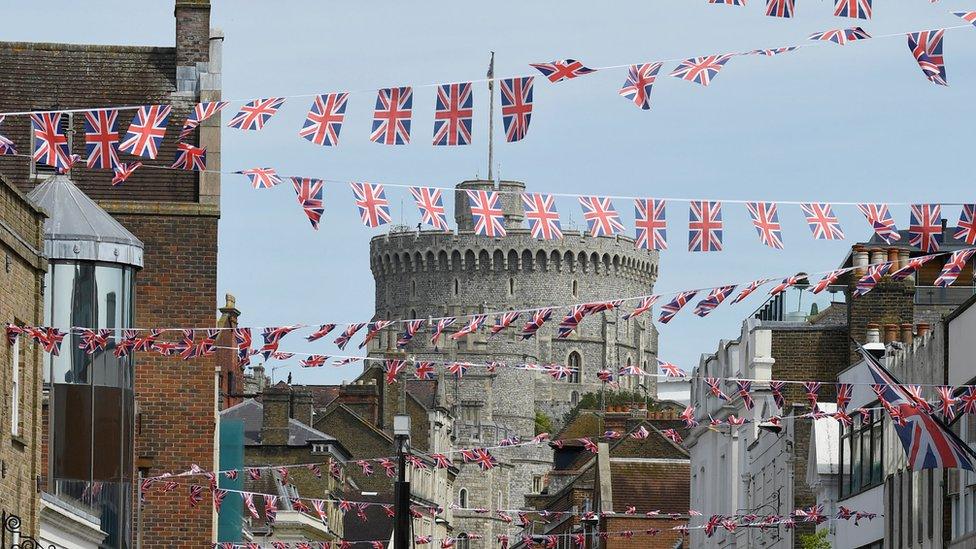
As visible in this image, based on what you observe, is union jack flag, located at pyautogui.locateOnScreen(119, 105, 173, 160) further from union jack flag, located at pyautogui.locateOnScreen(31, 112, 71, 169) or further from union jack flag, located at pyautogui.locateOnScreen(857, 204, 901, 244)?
union jack flag, located at pyautogui.locateOnScreen(857, 204, 901, 244)

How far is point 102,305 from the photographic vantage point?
24.1m

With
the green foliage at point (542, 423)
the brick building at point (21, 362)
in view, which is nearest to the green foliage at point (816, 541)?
the brick building at point (21, 362)

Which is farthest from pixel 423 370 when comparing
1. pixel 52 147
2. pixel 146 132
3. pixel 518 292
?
pixel 518 292

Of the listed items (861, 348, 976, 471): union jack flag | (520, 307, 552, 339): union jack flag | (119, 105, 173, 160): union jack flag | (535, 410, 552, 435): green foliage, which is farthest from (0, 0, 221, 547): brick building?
(535, 410, 552, 435): green foliage

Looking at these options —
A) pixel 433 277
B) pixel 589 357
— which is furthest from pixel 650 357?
pixel 433 277

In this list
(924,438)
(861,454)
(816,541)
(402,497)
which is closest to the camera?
(924,438)

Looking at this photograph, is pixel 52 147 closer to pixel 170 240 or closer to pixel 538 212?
pixel 538 212

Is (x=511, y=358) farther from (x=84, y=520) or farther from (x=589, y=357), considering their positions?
(x=84, y=520)

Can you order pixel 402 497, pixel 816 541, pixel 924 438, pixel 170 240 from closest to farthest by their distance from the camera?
pixel 924 438
pixel 402 497
pixel 170 240
pixel 816 541

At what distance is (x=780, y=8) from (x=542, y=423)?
141660 millimetres

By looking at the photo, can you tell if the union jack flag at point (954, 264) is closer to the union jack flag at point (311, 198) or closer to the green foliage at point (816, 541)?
the union jack flag at point (311, 198)

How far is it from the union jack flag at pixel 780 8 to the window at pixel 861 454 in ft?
59.3

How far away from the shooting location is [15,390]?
20.1m

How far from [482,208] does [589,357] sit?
146 metres
